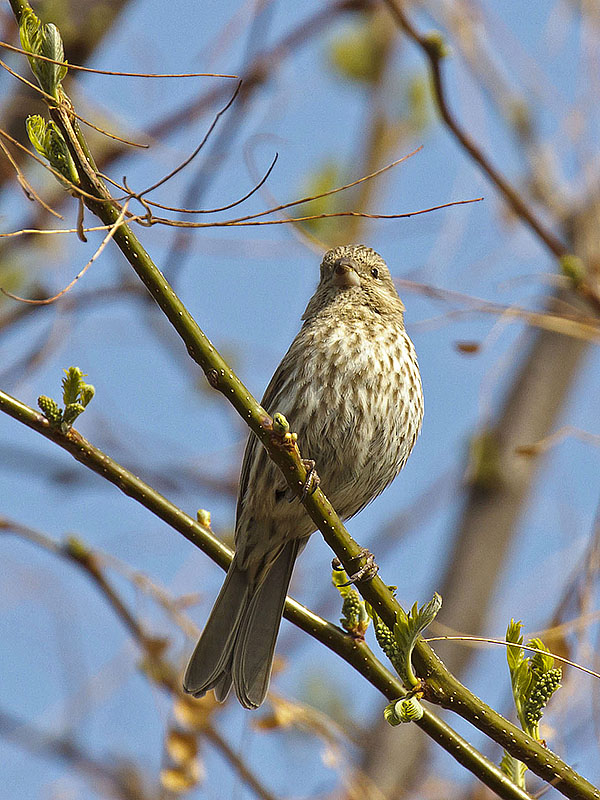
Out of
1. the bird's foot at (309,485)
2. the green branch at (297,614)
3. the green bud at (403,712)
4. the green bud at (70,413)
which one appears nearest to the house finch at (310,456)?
the green branch at (297,614)

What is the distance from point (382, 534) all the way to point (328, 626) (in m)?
3.50

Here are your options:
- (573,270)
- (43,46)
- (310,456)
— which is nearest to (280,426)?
(43,46)

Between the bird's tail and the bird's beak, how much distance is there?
1.20 metres

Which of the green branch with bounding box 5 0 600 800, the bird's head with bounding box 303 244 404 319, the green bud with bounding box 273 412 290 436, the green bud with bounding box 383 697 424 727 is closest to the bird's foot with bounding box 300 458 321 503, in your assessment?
the green branch with bounding box 5 0 600 800

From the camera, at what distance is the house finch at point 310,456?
156 inches

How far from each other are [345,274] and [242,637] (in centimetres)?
171

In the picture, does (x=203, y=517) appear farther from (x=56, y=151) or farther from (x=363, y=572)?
(x=56, y=151)

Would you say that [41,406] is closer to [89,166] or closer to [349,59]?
[89,166]

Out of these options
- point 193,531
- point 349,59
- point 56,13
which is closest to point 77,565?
point 193,531

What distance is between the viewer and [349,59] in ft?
22.2

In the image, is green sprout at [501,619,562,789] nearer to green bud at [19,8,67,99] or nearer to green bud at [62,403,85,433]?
green bud at [62,403,85,433]

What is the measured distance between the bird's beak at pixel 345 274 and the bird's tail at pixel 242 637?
1.20 m

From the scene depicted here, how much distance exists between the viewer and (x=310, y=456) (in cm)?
399

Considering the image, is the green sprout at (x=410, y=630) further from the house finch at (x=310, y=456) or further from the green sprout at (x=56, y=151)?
the house finch at (x=310, y=456)
